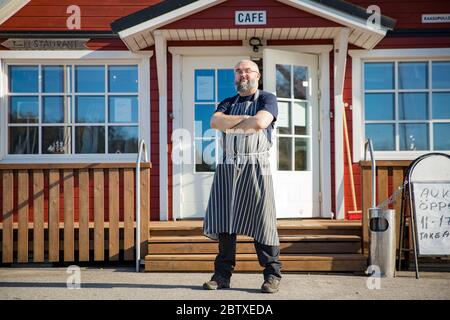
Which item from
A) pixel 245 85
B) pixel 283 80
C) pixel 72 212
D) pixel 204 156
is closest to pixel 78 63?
pixel 204 156

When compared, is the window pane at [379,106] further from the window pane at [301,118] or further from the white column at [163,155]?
the white column at [163,155]

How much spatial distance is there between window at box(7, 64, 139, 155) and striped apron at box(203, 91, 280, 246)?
295 centimetres

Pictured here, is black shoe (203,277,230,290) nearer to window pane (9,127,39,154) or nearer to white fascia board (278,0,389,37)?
white fascia board (278,0,389,37)

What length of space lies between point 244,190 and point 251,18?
2437 millimetres

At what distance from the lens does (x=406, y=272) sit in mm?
6270

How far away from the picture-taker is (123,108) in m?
7.78

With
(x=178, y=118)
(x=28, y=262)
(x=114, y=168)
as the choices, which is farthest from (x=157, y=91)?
(x=28, y=262)

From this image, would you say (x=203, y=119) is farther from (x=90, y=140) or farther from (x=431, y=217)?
(x=431, y=217)

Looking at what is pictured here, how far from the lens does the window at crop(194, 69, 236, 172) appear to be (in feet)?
25.1

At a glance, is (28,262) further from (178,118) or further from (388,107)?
(388,107)

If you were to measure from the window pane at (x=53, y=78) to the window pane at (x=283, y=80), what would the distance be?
2.65m

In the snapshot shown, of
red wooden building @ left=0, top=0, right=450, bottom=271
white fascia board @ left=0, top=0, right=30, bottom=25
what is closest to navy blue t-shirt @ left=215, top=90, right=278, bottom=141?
red wooden building @ left=0, top=0, right=450, bottom=271

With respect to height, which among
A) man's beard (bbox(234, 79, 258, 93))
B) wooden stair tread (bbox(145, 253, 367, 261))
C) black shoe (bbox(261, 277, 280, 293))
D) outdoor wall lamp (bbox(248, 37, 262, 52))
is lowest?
black shoe (bbox(261, 277, 280, 293))

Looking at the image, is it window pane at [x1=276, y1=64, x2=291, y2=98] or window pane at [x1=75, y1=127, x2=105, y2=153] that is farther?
window pane at [x1=75, y1=127, x2=105, y2=153]
